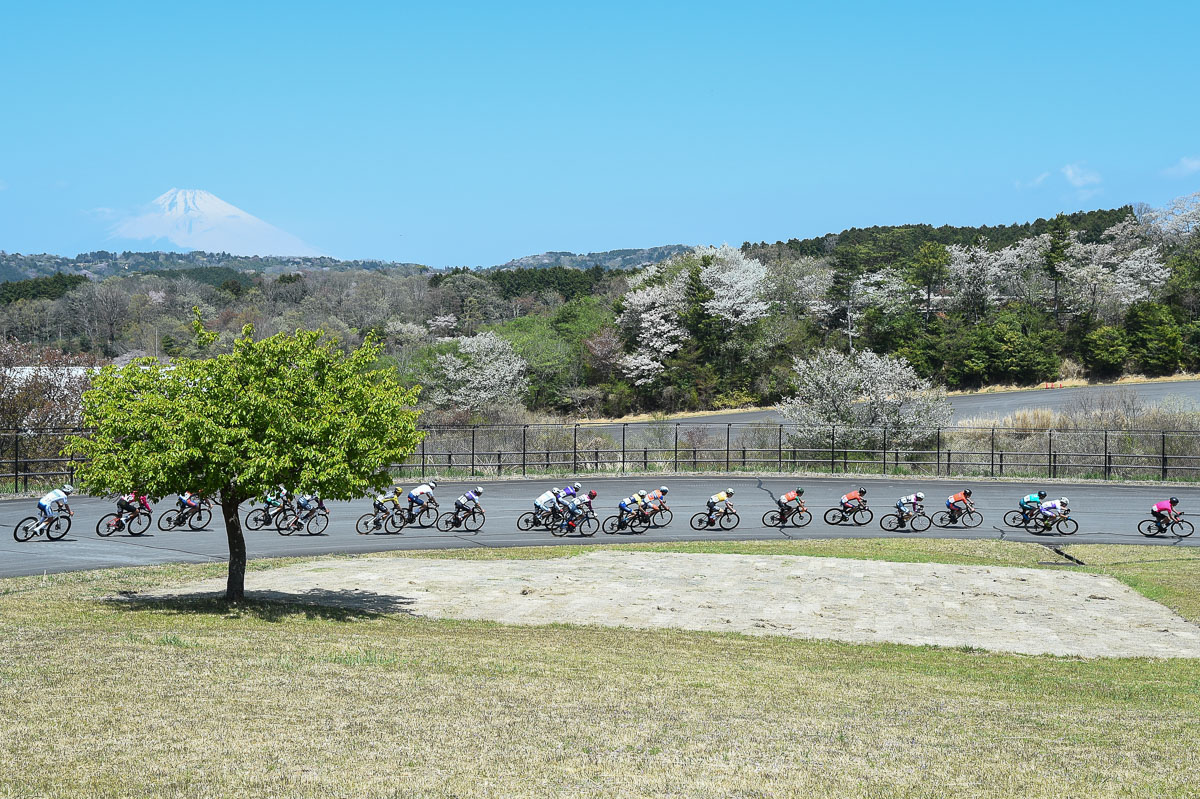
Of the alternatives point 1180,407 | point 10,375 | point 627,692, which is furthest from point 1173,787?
point 1180,407

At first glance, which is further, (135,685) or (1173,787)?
(135,685)

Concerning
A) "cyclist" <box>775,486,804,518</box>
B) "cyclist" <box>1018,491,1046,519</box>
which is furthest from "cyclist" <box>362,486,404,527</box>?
"cyclist" <box>1018,491,1046,519</box>

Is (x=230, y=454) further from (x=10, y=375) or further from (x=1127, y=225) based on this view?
(x=1127, y=225)

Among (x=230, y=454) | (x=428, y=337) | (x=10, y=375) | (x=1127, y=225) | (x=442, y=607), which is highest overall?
(x=1127, y=225)

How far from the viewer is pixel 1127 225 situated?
103 metres

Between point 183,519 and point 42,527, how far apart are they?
13.1ft

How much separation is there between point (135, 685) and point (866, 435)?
144ft

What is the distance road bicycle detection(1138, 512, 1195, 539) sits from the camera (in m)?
31.5

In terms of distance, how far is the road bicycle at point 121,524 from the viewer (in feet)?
92.7

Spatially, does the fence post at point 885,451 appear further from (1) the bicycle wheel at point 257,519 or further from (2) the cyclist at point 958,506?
(1) the bicycle wheel at point 257,519

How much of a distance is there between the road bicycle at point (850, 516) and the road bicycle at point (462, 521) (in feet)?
37.8

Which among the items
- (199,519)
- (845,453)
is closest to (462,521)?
(199,519)

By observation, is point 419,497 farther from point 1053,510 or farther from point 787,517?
point 1053,510

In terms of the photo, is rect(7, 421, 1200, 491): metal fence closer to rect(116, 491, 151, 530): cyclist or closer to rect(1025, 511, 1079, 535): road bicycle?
rect(1025, 511, 1079, 535): road bicycle
